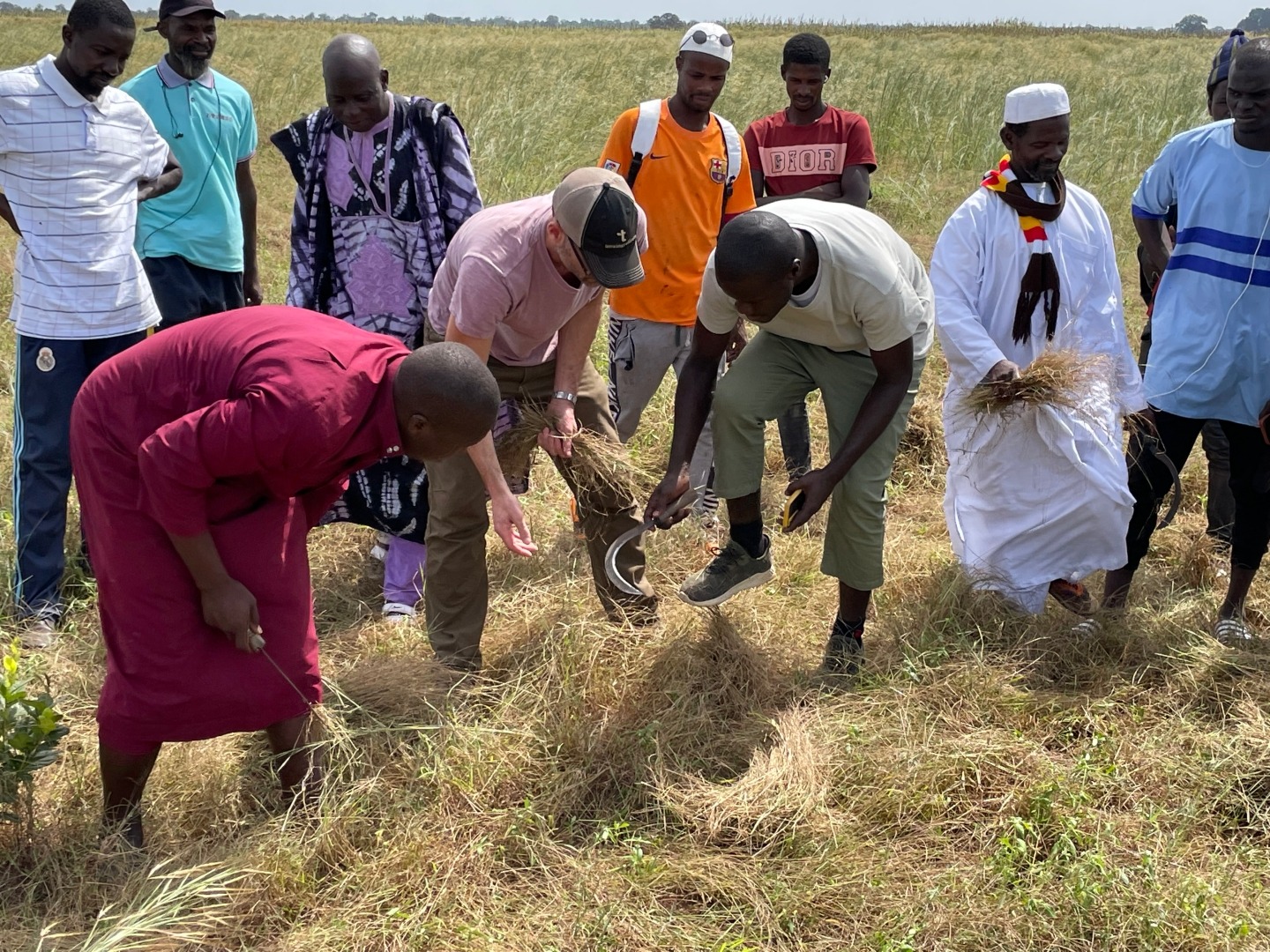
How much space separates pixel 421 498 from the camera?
14.6ft

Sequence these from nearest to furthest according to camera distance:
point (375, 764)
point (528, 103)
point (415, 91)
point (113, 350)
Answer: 1. point (375, 764)
2. point (113, 350)
3. point (528, 103)
4. point (415, 91)

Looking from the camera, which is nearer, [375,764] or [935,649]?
[375,764]

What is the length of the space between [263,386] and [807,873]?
1.73 meters

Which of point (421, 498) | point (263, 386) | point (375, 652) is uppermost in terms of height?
point (263, 386)

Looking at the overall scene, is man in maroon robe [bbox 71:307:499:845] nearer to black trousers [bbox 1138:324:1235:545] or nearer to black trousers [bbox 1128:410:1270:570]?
black trousers [bbox 1128:410:1270:570]

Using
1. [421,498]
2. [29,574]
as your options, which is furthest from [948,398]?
[29,574]

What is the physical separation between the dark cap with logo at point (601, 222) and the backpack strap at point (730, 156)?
5.81 ft

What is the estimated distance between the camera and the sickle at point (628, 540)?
3600mm

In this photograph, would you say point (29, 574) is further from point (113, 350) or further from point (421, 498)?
point (421, 498)

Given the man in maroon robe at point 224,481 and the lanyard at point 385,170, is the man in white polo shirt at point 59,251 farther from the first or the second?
the man in maroon robe at point 224,481

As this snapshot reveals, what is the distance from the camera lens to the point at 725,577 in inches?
146

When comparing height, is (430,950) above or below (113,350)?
below

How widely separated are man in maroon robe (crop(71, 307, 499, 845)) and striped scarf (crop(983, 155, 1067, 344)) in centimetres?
220

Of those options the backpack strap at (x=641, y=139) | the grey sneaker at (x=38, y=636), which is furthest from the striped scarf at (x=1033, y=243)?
the grey sneaker at (x=38, y=636)
